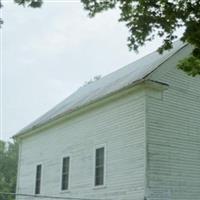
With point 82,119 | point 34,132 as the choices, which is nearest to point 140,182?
point 82,119

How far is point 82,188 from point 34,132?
725 cm

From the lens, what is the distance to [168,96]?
61.8 feet

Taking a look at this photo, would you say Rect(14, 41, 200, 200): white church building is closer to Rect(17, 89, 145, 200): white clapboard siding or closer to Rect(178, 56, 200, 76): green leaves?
Rect(17, 89, 145, 200): white clapboard siding

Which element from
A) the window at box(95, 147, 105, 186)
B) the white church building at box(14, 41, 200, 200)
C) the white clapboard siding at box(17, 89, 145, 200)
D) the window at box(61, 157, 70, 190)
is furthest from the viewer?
the window at box(61, 157, 70, 190)

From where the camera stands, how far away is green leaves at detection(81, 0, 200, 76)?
11531 millimetres

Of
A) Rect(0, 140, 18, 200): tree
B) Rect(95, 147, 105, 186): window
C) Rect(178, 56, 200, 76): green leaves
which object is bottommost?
Rect(95, 147, 105, 186): window

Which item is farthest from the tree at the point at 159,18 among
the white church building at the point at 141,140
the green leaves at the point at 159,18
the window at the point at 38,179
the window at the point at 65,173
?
the window at the point at 38,179

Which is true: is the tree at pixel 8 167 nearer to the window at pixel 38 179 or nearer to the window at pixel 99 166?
the window at pixel 38 179

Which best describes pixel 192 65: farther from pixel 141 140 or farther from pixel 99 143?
pixel 99 143

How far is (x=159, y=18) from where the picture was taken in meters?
12.0

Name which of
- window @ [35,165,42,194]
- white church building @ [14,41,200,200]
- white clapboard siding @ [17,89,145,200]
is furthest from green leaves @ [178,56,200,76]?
window @ [35,165,42,194]

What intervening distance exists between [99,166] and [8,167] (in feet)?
149

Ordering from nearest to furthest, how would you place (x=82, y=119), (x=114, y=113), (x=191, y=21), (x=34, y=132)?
(x=191, y=21)
(x=114, y=113)
(x=82, y=119)
(x=34, y=132)

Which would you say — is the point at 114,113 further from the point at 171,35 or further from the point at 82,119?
the point at 171,35
